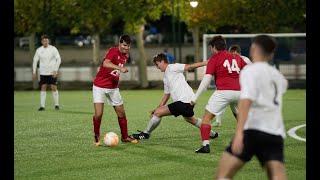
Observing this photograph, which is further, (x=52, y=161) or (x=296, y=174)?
(x=52, y=161)

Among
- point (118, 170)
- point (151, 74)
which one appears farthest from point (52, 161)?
point (151, 74)

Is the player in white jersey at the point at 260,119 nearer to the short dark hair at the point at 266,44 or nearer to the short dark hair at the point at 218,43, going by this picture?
the short dark hair at the point at 266,44

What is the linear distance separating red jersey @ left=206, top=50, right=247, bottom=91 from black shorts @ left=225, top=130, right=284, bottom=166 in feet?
16.5

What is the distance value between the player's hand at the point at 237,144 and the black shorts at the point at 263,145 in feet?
0.17

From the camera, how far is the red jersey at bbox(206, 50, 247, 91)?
11969 millimetres

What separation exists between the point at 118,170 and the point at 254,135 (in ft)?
13.4

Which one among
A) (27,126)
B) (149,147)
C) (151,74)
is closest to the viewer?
(149,147)

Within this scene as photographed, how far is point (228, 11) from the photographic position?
1516 inches

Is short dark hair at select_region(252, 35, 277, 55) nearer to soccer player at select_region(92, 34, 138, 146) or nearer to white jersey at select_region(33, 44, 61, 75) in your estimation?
soccer player at select_region(92, 34, 138, 146)

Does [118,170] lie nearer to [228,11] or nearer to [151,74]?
[228,11]

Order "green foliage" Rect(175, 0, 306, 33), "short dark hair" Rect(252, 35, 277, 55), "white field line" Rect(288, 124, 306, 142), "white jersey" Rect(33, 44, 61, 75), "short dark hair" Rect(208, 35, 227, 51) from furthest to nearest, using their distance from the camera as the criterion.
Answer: "green foliage" Rect(175, 0, 306, 33)
"white jersey" Rect(33, 44, 61, 75)
"white field line" Rect(288, 124, 306, 142)
"short dark hair" Rect(208, 35, 227, 51)
"short dark hair" Rect(252, 35, 277, 55)

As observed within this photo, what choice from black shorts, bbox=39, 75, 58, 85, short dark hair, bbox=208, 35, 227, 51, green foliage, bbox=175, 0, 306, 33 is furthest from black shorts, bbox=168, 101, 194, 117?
green foliage, bbox=175, 0, 306, 33

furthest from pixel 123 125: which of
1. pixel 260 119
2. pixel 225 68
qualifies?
pixel 260 119
